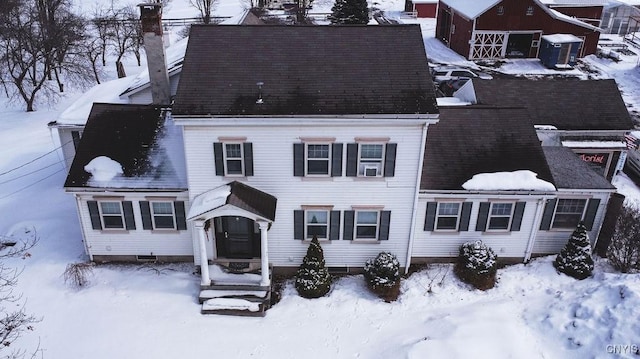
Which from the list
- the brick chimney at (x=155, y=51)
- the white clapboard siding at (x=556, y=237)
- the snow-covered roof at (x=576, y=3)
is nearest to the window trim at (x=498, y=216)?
the white clapboard siding at (x=556, y=237)

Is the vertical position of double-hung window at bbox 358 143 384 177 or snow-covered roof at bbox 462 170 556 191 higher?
double-hung window at bbox 358 143 384 177

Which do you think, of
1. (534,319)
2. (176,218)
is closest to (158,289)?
(176,218)

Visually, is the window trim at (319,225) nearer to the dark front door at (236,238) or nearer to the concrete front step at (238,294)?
the dark front door at (236,238)

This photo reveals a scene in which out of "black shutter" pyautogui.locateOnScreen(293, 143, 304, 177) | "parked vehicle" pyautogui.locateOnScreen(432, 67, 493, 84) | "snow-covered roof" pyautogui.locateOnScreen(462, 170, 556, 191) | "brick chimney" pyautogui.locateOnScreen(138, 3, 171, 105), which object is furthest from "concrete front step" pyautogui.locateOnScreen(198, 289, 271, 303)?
"parked vehicle" pyautogui.locateOnScreen(432, 67, 493, 84)

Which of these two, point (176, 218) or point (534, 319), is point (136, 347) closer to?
point (176, 218)

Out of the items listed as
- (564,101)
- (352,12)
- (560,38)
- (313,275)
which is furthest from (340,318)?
(560,38)

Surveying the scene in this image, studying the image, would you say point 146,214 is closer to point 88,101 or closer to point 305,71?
point 305,71

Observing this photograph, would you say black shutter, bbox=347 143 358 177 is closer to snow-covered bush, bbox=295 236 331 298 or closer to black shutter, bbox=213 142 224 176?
snow-covered bush, bbox=295 236 331 298
